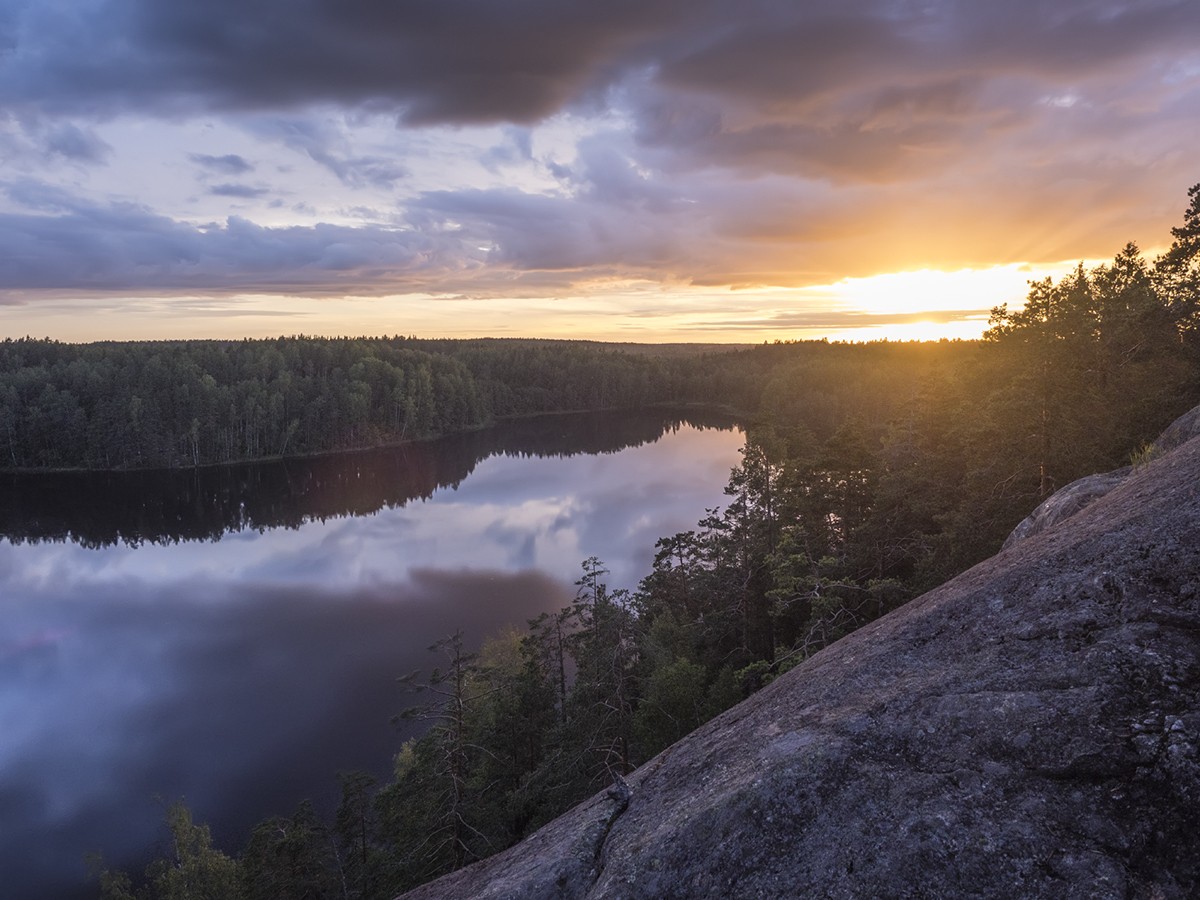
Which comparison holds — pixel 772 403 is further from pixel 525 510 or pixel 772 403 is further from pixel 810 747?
pixel 810 747

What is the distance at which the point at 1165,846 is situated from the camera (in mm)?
3746

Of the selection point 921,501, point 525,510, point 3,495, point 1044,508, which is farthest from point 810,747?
point 3,495

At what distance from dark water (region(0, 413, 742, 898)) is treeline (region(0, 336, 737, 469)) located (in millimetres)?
7217

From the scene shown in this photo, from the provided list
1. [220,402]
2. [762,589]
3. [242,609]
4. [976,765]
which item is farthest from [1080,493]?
[220,402]

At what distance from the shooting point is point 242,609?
155 ft

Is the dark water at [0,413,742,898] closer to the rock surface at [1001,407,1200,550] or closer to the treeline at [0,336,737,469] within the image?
the treeline at [0,336,737,469]

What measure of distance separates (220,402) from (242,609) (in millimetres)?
68895

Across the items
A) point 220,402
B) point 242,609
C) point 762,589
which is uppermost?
point 220,402

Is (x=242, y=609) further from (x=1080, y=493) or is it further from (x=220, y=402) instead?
(x=220, y=402)

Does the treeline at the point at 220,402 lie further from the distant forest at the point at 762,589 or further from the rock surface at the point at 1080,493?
the rock surface at the point at 1080,493

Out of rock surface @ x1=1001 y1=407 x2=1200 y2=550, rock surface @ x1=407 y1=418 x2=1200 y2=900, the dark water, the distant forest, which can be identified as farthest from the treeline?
rock surface @ x1=407 y1=418 x2=1200 y2=900

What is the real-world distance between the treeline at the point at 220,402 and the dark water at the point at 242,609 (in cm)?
722

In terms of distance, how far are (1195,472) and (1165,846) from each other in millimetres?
3664

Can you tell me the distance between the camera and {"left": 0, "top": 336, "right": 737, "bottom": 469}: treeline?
10004 cm
